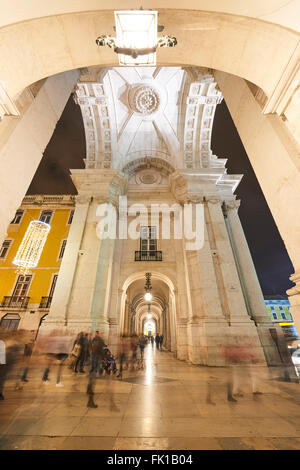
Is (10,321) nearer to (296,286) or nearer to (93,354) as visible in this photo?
(93,354)

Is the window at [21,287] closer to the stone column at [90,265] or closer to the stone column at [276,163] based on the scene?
the stone column at [90,265]

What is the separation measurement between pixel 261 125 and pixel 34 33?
4201 mm

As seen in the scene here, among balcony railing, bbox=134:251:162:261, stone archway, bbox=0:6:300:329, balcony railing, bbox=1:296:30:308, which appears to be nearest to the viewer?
stone archway, bbox=0:6:300:329

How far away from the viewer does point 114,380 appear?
577 centimetres

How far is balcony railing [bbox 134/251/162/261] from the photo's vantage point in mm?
11977

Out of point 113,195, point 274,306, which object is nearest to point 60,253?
point 113,195

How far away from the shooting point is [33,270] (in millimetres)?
17234

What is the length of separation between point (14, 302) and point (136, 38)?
19.7 meters

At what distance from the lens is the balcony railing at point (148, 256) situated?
39.3 ft

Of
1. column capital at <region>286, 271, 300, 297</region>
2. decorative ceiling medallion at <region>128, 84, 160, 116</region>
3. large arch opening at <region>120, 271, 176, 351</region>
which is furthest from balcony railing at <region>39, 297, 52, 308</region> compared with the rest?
column capital at <region>286, 271, 300, 297</region>

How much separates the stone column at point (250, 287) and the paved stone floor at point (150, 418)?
3.67m

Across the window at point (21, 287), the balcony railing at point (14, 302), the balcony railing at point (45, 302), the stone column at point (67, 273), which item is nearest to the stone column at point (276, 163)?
the stone column at point (67, 273)

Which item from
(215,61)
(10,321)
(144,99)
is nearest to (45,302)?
(10,321)

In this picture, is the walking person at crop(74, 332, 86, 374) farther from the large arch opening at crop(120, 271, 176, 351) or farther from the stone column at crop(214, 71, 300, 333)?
→ the stone column at crop(214, 71, 300, 333)
